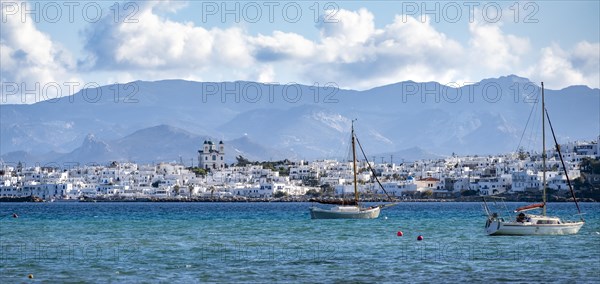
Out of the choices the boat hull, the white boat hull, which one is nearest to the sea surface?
the boat hull

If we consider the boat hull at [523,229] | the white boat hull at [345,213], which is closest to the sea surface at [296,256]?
the boat hull at [523,229]

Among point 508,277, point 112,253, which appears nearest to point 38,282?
point 112,253

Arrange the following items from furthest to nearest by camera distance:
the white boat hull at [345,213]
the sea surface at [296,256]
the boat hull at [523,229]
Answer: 1. the white boat hull at [345,213]
2. the boat hull at [523,229]
3. the sea surface at [296,256]

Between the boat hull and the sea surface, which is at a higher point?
the boat hull

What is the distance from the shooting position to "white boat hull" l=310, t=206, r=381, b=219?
80062mm

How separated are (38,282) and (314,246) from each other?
55.3ft

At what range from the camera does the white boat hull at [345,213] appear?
8006cm

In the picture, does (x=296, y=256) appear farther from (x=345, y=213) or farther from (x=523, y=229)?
(x=345, y=213)

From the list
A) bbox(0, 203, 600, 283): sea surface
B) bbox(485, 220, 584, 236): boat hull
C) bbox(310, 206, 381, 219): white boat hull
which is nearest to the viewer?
bbox(0, 203, 600, 283): sea surface

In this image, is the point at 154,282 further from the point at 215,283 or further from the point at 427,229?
the point at 427,229

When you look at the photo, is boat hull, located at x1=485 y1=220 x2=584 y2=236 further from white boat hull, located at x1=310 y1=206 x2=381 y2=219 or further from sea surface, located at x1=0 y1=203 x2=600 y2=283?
white boat hull, located at x1=310 y1=206 x2=381 y2=219

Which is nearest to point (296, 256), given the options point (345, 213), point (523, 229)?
point (523, 229)

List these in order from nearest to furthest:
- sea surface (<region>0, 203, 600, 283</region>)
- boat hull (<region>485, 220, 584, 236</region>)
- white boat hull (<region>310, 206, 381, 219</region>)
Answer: sea surface (<region>0, 203, 600, 283</region>)
boat hull (<region>485, 220, 584, 236</region>)
white boat hull (<region>310, 206, 381, 219</region>)

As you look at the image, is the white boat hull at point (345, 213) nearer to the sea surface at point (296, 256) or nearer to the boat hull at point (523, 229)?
the sea surface at point (296, 256)
